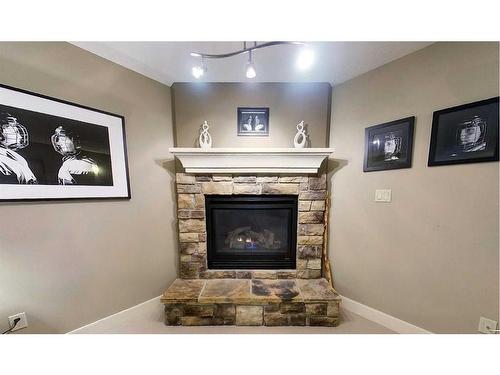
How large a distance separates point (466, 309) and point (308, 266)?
3.46ft

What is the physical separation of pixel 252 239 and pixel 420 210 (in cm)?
148

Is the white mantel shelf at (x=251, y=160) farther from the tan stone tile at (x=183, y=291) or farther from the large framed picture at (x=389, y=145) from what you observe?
the tan stone tile at (x=183, y=291)

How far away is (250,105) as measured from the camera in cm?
175

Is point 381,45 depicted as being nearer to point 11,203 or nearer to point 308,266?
point 308,266

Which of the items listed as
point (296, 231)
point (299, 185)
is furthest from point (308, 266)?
point (299, 185)

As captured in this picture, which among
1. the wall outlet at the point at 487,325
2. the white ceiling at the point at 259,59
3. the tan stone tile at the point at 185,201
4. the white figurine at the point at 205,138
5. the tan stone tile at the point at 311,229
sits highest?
the white ceiling at the point at 259,59

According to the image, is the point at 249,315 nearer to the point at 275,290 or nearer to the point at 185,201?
the point at 275,290

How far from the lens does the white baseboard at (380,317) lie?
133cm

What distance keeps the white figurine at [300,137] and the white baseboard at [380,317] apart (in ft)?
5.29

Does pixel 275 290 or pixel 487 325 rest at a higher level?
pixel 487 325

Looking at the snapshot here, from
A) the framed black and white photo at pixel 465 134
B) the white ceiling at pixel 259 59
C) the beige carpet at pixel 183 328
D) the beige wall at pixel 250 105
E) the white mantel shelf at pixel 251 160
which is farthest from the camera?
the beige wall at pixel 250 105

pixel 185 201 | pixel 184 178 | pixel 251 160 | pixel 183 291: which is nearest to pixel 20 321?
pixel 183 291

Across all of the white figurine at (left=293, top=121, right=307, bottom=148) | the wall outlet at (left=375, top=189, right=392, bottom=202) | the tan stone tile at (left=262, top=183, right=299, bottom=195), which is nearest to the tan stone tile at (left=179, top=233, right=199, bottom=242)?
the tan stone tile at (left=262, top=183, right=299, bottom=195)

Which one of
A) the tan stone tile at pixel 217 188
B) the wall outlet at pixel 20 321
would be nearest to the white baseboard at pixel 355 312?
the wall outlet at pixel 20 321
